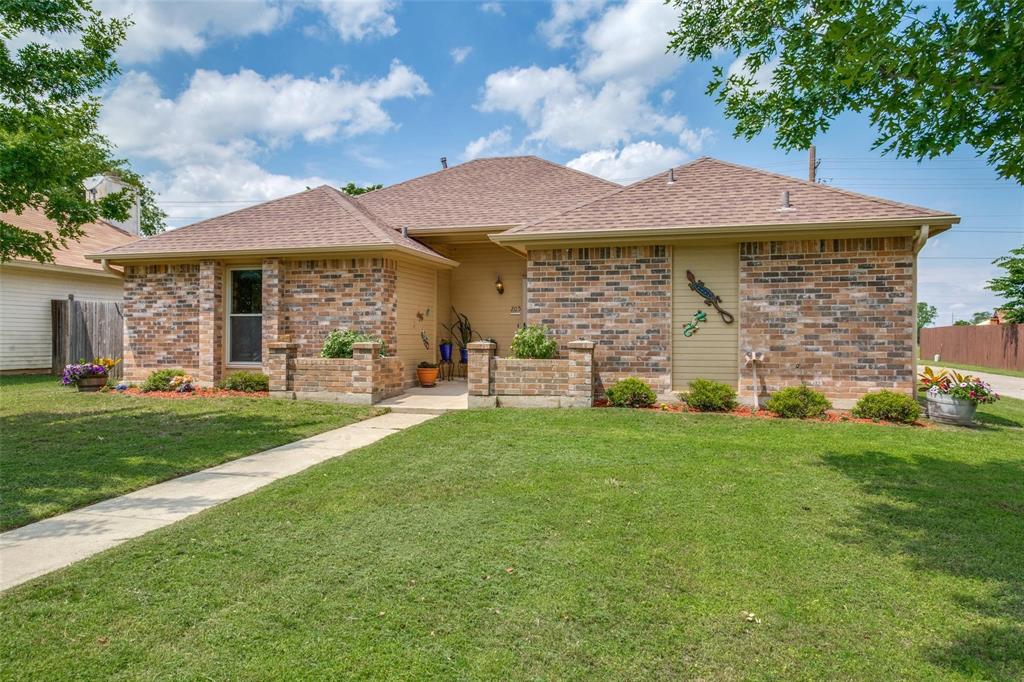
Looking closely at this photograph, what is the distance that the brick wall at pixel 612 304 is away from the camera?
957 centimetres

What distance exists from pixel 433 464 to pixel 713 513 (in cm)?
274

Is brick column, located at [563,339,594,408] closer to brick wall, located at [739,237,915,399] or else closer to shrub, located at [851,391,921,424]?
brick wall, located at [739,237,915,399]

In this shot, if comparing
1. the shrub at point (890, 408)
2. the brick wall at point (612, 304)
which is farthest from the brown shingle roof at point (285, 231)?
the shrub at point (890, 408)

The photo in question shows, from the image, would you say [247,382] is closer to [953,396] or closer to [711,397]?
[711,397]

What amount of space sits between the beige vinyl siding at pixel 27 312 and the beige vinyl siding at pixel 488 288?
1157 cm

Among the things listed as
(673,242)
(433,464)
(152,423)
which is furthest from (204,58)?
(433,464)

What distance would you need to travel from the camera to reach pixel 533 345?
9.41 m

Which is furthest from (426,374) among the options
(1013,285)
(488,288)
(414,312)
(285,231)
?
(1013,285)

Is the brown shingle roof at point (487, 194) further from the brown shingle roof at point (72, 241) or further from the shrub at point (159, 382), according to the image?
the brown shingle roof at point (72, 241)

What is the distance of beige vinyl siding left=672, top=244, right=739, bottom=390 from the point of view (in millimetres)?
9414

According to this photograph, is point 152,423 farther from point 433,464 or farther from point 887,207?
point 887,207

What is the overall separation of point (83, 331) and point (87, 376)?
16.6 feet

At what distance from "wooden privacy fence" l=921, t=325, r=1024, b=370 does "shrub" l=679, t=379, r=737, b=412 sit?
1902 cm

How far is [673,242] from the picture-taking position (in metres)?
9.48
